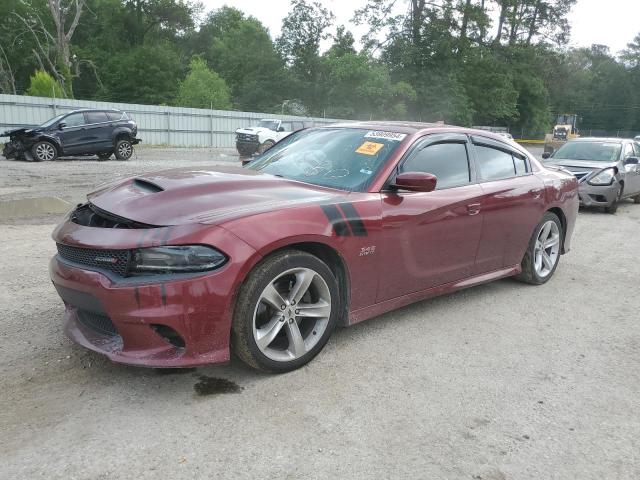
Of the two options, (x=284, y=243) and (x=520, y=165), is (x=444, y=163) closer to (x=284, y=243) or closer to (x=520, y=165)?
(x=520, y=165)

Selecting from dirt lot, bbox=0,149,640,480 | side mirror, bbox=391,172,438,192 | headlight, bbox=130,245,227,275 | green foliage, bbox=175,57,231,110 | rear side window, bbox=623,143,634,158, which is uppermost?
green foliage, bbox=175,57,231,110

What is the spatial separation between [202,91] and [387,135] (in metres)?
46.6

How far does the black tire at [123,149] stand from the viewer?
57.8ft

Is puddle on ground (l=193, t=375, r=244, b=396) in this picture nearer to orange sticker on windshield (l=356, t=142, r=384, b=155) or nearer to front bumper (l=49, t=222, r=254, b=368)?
front bumper (l=49, t=222, r=254, b=368)

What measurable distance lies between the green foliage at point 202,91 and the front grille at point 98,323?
146ft

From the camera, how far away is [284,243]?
3.11 metres

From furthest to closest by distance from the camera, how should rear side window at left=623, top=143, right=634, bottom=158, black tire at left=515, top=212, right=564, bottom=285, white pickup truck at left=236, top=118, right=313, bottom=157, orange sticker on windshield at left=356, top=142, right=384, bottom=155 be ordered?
white pickup truck at left=236, top=118, right=313, bottom=157 → rear side window at left=623, top=143, right=634, bottom=158 → black tire at left=515, top=212, right=564, bottom=285 → orange sticker on windshield at left=356, top=142, right=384, bottom=155

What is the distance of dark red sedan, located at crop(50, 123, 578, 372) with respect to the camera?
2834 mm

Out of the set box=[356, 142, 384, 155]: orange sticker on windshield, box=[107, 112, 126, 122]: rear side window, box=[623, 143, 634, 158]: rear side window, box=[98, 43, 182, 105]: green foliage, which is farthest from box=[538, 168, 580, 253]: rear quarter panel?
box=[98, 43, 182, 105]: green foliage

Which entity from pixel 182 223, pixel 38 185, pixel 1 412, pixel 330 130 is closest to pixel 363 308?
pixel 182 223

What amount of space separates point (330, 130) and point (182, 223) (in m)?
2.06

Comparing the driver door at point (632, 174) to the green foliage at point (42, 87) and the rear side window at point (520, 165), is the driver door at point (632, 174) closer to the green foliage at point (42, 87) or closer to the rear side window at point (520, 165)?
the rear side window at point (520, 165)

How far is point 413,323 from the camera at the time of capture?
426 cm

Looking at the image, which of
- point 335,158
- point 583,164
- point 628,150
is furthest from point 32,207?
point 628,150
